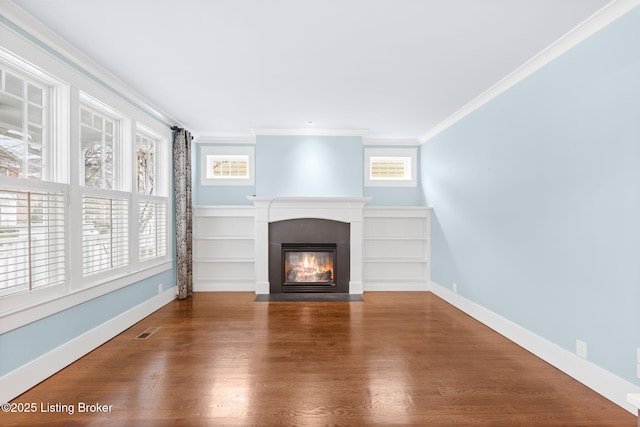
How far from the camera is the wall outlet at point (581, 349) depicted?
90.7 inches

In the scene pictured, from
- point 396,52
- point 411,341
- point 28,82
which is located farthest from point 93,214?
point 411,341

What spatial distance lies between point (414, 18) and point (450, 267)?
341 cm

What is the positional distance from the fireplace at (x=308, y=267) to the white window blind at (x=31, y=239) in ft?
9.70

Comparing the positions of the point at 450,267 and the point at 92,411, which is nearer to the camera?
the point at 92,411

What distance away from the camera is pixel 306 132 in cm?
500

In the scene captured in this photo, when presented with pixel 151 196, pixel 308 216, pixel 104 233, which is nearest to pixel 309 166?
pixel 308 216

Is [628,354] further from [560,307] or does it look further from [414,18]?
[414,18]

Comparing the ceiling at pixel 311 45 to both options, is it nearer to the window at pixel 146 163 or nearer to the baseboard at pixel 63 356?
the window at pixel 146 163

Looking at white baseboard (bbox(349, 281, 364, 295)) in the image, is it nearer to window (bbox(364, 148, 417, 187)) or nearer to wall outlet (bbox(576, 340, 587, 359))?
window (bbox(364, 148, 417, 187))

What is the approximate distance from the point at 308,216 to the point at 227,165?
187 cm

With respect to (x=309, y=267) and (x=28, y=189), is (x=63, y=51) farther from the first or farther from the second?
(x=309, y=267)

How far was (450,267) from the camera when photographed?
443cm

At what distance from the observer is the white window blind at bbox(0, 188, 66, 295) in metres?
2.07

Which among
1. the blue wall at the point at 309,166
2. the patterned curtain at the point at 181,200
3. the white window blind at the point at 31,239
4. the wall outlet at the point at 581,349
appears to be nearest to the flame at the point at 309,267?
the blue wall at the point at 309,166
